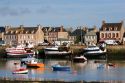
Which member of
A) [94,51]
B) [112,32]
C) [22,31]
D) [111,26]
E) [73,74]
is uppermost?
[111,26]

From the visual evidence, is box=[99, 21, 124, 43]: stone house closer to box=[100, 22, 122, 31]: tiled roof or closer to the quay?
box=[100, 22, 122, 31]: tiled roof

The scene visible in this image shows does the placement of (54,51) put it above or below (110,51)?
above

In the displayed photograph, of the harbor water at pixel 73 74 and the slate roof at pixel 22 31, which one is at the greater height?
the slate roof at pixel 22 31

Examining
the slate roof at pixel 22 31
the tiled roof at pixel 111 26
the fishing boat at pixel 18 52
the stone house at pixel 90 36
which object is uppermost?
the tiled roof at pixel 111 26

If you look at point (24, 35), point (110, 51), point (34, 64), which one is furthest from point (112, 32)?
point (34, 64)

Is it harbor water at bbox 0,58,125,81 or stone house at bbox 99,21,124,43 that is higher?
stone house at bbox 99,21,124,43

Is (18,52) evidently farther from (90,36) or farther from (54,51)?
(90,36)

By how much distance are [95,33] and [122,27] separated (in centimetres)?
964

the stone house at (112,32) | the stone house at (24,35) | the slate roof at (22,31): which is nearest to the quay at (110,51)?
the stone house at (112,32)

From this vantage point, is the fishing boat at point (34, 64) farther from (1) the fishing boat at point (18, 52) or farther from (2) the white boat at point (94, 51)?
(1) the fishing boat at point (18, 52)

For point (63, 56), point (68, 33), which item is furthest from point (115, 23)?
point (63, 56)

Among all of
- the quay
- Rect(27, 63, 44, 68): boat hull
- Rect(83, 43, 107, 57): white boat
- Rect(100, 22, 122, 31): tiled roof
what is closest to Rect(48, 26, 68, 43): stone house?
Rect(100, 22, 122, 31): tiled roof

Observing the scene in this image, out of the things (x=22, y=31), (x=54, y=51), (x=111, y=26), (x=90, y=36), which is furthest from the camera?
(x=22, y=31)

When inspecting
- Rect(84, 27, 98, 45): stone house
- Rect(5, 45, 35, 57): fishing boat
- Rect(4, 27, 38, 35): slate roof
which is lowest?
Rect(5, 45, 35, 57): fishing boat
